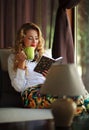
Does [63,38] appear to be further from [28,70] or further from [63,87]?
[63,87]

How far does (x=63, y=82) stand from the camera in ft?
5.58

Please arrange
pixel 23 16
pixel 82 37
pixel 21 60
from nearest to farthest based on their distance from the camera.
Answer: pixel 21 60, pixel 23 16, pixel 82 37

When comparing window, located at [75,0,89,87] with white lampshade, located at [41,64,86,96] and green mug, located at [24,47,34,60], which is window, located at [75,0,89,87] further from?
white lampshade, located at [41,64,86,96]

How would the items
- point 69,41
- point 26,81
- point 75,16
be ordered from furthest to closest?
point 75,16 < point 69,41 < point 26,81

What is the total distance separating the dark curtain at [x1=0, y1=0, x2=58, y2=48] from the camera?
3496 mm

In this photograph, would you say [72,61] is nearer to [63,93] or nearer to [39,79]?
[39,79]

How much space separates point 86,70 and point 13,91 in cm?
133

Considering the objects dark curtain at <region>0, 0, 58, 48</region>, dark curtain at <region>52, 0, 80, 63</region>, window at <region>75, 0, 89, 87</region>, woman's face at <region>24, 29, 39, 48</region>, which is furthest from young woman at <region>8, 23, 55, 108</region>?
window at <region>75, 0, 89, 87</region>

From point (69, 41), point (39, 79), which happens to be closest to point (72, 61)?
point (69, 41)

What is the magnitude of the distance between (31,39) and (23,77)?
1.34ft

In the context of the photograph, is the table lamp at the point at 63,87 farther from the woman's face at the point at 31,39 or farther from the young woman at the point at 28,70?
the woman's face at the point at 31,39

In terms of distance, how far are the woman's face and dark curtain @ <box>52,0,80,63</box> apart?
783mm

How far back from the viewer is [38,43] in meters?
2.95

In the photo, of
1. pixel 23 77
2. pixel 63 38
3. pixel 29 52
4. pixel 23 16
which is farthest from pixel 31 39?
pixel 63 38
